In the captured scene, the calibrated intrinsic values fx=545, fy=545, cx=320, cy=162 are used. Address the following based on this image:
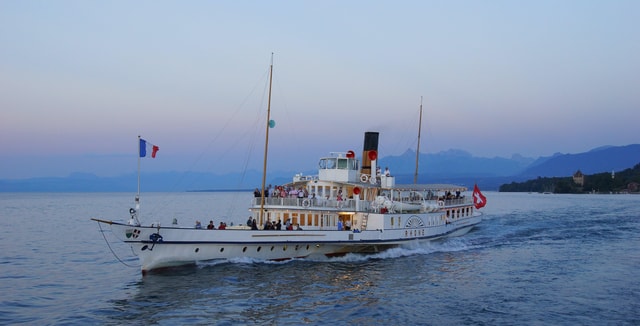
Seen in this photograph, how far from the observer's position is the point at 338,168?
36.3m

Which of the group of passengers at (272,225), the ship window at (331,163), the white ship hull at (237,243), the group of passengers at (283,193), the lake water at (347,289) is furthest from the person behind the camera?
the ship window at (331,163)

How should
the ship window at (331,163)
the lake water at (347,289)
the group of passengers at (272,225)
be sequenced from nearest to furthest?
the lake water at (347,289) → the group of passengers at (272,225) → the ship window at (331,163)

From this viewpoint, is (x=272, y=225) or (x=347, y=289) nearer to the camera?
(x=347, y=289)

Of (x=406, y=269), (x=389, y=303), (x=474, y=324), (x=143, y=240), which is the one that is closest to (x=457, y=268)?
(x=406, y=269)

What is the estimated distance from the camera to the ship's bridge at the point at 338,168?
3600cm

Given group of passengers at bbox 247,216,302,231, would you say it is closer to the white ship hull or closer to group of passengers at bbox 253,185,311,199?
the white ship hull

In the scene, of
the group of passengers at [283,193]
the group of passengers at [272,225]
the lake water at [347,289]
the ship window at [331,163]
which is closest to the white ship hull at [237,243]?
the group of passengers at [272,225]

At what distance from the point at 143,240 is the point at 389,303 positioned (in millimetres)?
12254

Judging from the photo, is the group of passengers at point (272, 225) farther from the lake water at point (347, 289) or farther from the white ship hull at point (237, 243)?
the lake water at point (347, 289)

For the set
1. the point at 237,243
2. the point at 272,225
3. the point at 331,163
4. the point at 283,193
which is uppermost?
the point at 331,163

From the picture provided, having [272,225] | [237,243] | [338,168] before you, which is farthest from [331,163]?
[237,243]

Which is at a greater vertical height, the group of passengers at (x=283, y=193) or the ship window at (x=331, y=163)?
the ship window at (x=331, y=163)

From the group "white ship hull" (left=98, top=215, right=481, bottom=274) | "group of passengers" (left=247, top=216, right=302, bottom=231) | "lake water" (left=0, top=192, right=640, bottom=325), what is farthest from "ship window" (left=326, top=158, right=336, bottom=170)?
"group of passengers" (left=247, top=216, right=302, bottom=231)

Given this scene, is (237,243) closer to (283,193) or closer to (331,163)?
(283,193)
